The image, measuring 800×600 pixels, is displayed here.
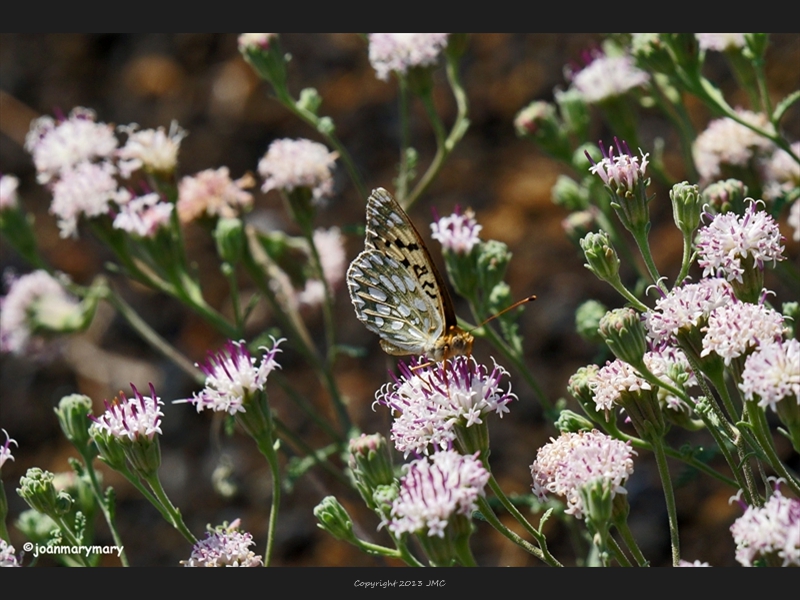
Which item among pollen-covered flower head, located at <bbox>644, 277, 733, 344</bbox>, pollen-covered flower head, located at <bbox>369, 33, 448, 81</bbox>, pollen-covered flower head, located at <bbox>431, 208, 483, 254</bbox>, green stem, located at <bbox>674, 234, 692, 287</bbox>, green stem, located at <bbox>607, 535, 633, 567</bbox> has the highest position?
pollen-covered flower head, located at <bbox>369, 33, 448, 81</bbox>

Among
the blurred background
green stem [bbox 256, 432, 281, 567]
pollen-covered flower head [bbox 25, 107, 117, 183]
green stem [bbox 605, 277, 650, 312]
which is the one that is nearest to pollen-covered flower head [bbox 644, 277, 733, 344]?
green stem [bbox 605, 277, 650, 312]

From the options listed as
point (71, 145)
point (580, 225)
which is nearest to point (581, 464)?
point (580, 225)

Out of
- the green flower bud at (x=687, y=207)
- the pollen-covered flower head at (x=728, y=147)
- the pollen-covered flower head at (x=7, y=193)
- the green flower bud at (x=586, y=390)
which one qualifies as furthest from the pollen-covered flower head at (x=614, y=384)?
the pollen-covered flower head at (x=7, y=193)

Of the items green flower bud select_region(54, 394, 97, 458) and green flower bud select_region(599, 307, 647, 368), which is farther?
green flower bud select_region(54, 394, 97, 458)

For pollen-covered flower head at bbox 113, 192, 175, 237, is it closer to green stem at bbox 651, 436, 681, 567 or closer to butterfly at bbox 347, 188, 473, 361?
butterfly at bbox 347, 188, 473, 361

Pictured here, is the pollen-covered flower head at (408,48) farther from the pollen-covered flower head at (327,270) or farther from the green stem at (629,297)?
the green stem at (629,297)

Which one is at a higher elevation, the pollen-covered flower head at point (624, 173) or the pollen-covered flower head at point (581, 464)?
the pollen-covered flower head at point (624, 173)
